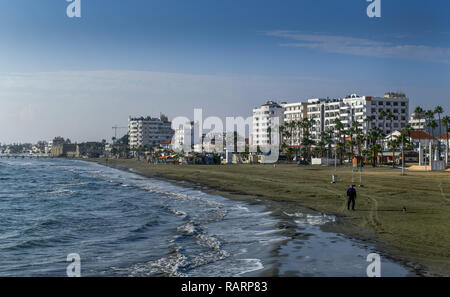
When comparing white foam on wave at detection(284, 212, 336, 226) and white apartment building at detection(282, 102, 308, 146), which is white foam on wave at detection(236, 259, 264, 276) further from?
white apartment building at detection(282, 102, 308, 146)

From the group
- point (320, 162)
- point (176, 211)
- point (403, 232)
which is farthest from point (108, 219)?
point (320, 162)

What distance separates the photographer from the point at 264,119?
186m

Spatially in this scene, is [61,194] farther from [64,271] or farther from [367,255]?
[367,255]

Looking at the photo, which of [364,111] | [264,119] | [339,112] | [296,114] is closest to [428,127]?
[364,111]

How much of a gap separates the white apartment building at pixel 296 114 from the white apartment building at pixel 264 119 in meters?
3.66

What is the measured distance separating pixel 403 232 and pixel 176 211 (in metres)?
16.8

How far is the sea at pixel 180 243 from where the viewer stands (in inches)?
618

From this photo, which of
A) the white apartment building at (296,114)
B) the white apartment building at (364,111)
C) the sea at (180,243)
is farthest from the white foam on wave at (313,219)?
the white apartment building at (296,114)

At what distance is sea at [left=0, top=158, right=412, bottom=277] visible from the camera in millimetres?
15688

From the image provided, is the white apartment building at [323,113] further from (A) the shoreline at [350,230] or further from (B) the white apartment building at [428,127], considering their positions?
(A) the shoreline at [350,230]

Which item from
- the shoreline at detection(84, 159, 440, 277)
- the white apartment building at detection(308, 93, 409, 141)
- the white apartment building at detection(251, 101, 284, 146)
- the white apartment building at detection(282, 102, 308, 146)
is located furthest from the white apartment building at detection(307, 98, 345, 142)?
the shoreline at detection(84, 159, 440, 277)

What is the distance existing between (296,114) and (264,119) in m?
16.2

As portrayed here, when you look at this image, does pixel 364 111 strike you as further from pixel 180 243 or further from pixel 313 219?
pixel 180 243

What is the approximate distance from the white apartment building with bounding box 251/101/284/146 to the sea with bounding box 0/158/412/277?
149395 mm
